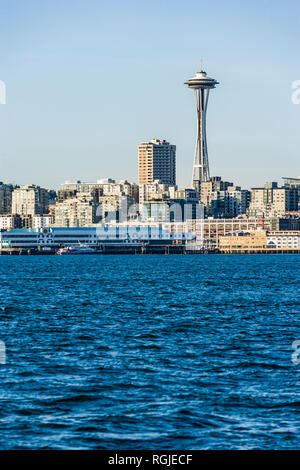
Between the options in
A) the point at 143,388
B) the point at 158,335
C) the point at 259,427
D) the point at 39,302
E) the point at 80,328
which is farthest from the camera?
the point at 39,302

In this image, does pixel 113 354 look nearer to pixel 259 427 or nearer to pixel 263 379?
pixel 263 379

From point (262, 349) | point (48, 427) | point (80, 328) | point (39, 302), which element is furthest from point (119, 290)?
point (48, 427)

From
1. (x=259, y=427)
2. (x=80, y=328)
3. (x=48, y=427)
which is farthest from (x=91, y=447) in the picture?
(x=80, y=328)

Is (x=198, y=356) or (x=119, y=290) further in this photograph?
(x=119, y=290)

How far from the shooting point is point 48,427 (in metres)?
18.4

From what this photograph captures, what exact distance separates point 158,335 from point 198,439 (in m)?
15.5

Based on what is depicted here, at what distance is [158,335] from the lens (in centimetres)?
3284

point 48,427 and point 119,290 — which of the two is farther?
point 119,290

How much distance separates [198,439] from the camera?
1738 cm
